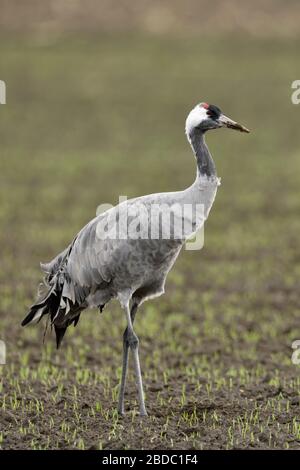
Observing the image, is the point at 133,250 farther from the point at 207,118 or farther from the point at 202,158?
the point at 207,118

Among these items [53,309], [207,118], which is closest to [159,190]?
[53,309]

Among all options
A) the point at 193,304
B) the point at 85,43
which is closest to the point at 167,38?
the point at 85,43

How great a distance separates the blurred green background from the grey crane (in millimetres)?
857

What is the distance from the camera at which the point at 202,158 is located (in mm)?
6645

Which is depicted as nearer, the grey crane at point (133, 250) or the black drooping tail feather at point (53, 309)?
the grey crane at point (133, 250)

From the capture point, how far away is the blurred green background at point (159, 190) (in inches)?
289

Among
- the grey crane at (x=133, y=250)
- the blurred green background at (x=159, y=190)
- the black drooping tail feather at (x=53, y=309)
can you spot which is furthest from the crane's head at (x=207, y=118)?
the blurred green background at (x=159, y=190)

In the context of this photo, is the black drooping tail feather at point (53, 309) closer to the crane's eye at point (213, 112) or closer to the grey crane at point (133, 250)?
the grey crane at point (133, 250)

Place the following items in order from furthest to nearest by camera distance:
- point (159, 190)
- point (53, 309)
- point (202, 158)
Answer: point (159, 190)
point (53, 309)
point (202, 158)

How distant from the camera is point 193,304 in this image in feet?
40.1

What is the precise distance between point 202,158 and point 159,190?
1275 cm
